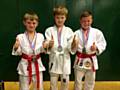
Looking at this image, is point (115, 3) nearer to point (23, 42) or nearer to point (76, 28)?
point (76, 28)

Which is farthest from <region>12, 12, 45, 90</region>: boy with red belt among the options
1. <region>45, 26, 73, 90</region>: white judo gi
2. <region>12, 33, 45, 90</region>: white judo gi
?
<region>45, 26, 73, 90</region>: white judo gi

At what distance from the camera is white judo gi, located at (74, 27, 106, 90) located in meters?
4.44

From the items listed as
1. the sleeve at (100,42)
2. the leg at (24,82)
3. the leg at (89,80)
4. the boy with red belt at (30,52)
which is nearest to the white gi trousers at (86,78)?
the leg at (89,80)

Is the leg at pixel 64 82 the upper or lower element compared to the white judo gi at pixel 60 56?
lower

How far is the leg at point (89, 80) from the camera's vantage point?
14.8ft

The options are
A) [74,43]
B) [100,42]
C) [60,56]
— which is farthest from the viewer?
[100,42]

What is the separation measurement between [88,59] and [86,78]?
29 centimetres

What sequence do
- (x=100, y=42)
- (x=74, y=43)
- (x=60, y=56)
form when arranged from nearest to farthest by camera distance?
(x=74, y=43)
(x=60, y=56)
(x=100, y=42)

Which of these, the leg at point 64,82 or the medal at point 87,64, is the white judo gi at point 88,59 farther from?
the leg at point 64,82

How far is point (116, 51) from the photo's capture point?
16.3ft

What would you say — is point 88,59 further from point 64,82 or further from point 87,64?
point 64,82

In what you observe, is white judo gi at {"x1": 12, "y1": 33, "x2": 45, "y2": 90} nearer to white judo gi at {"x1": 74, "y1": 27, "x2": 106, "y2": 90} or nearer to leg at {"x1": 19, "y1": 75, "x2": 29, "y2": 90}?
leg at {"x1": 19, "y1": 75, "x2": 29, "y2": 90}

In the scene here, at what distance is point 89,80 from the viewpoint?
4535 mm

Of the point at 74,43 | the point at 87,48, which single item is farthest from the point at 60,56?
the point at 87,48
